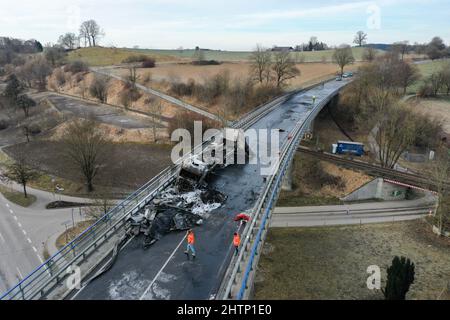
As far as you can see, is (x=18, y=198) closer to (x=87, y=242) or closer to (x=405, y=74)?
(x=87, y=242)

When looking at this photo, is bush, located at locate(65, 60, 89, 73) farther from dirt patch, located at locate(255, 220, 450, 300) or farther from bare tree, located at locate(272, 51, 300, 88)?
dirt patch, located at locate(255, 220, 450, 300)

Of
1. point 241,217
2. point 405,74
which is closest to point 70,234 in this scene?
point 241,217

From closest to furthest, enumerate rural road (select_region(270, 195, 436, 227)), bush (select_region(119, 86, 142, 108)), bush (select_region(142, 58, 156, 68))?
rural road (select_region(270, 195, 436, 227))
bush (select_region(119, 86, 142, 108))
bush (select_region(142, 58, 156, 68))

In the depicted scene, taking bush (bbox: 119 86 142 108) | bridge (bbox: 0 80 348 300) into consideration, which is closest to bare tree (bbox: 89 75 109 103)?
bush (bbox: 119 86 142 108)

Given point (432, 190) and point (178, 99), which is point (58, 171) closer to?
point (178, 99)

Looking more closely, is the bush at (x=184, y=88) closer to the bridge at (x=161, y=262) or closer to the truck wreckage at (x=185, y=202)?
the truck wreckage at (x=185, y=202)

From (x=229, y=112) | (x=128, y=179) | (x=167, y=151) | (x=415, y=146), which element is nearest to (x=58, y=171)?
(x=128, y=179)
